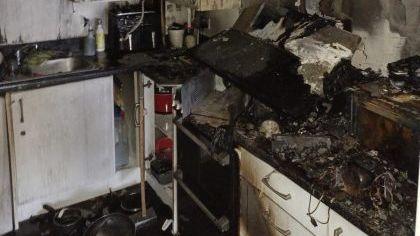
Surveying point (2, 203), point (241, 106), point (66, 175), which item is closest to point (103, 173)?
point (66, 175)

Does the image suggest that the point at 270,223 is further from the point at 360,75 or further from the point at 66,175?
the point at 66,175

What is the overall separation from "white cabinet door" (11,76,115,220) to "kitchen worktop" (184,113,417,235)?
1193 mm

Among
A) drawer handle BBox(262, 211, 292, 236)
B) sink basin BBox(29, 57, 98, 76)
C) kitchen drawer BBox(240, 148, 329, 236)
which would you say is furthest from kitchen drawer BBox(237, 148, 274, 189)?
sink basin BBox(29, 57, 98, 76)

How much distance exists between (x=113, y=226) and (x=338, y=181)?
1552 millimetres

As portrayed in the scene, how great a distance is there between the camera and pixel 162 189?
3.20 metres

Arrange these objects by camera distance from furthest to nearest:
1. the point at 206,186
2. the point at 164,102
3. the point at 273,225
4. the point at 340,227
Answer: the point at 164,102 < the point at 206,186 < the point at 273,225 < the point at 340,227

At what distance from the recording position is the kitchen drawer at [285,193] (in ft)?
5.90

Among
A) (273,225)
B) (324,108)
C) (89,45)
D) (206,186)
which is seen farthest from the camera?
(89,45)

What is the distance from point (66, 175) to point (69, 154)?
15 centimetres

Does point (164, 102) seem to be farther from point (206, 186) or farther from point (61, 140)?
point (206, 186)

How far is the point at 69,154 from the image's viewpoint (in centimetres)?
307

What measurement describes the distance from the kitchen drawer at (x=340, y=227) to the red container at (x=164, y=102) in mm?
1616

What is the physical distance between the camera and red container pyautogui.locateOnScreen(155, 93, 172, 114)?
124 inches

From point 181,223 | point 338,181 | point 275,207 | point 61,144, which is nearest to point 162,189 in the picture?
point 181,223
